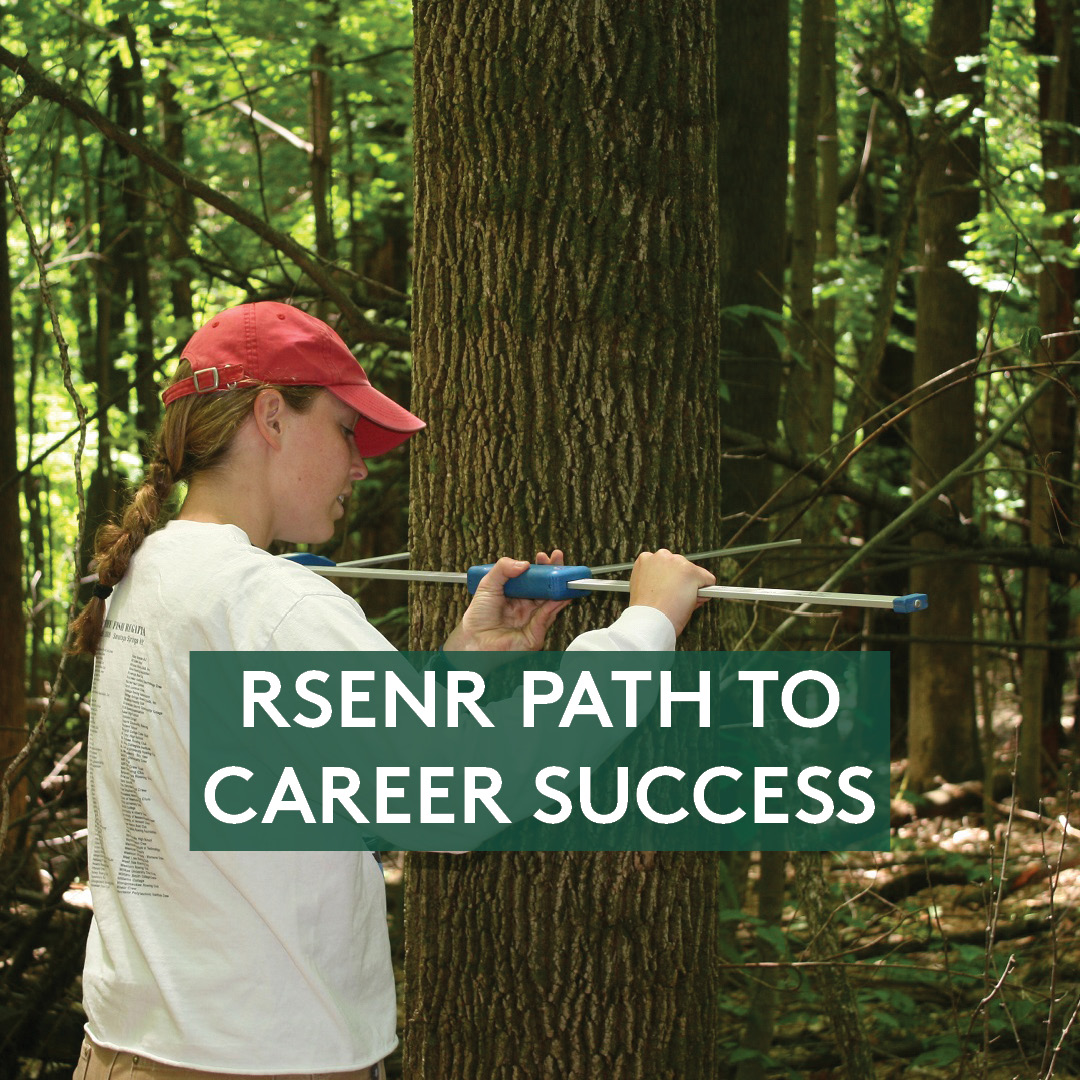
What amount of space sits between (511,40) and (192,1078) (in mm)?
2033

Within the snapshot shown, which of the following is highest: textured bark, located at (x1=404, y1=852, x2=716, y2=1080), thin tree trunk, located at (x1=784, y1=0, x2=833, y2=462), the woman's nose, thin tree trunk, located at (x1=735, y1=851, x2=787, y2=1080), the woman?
thin tree trunk, located at (x1=784, y1=0, x2=833, y2=462)

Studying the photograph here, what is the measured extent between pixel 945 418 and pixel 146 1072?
844 cm

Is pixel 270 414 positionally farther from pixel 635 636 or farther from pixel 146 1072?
pixel 146 1072

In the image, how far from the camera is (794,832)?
4887 mm

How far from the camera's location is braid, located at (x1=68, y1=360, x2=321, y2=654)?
191 centimetres

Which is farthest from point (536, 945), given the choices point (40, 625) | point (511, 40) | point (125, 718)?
point (40, 625)

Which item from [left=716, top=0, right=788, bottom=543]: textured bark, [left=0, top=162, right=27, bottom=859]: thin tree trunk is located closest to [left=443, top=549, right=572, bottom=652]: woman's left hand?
[left=716, top=0, right=788, bottom=543]: textured bark

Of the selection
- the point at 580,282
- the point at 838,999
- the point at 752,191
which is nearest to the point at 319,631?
the point at 580,282

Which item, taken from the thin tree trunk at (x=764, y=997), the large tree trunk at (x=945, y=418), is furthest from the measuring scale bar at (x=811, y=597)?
the large tree trunk at (x=945, y=418)

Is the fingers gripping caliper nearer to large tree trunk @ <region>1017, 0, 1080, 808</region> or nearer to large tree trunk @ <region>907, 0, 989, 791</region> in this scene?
large tree trunk @ <region>1017, 0, 1080, 808</region>

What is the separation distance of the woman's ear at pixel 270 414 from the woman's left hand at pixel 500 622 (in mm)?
486

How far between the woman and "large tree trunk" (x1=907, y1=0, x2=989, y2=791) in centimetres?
725

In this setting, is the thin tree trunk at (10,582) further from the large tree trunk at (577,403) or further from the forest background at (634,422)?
the large tree trunk at (577,403)

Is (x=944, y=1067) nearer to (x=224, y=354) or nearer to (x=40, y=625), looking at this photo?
(x=224, y=354)
